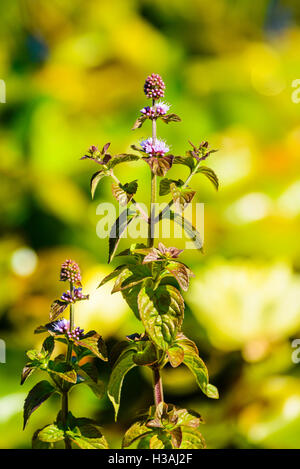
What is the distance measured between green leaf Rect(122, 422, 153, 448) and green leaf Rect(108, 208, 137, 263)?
0.82 ft

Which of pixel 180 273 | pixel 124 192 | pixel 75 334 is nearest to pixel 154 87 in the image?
pixel 124 192

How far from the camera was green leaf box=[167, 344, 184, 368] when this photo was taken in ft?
2.38

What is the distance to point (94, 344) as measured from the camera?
77 cm

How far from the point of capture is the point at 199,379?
0.80 meters

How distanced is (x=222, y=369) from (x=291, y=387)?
15 cm

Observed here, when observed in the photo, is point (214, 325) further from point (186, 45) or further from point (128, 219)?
point (186, 45)

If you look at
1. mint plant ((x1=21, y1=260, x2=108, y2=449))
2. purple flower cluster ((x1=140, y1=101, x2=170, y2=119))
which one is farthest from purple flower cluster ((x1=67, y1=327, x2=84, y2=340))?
purple flower cluster ((x1=140, y1=101, x2=170, y2=119))

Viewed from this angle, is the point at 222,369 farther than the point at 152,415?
Yes

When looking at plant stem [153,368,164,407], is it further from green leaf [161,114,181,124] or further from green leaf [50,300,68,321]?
green leaf [161,114,181,124]

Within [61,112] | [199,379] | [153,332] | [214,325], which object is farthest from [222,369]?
[61,112]

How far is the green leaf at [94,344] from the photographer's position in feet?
2.48

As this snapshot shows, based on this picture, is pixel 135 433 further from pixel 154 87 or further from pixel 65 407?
pixel 154 87

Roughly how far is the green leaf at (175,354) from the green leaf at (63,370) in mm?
132

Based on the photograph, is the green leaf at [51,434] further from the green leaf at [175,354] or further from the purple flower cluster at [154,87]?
the purple flower cluster at [154,87]
